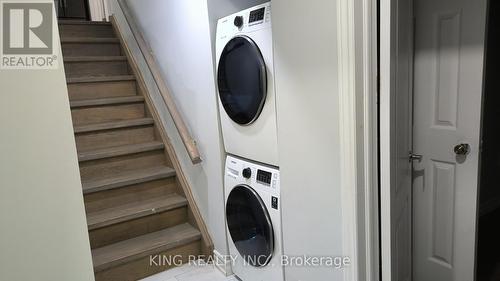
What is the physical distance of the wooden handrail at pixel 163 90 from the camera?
96.3 inches

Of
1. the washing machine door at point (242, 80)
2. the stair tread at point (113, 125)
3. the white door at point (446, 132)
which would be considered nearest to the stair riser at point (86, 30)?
the stair tread at point (113, 125)

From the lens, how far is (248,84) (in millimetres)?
1906

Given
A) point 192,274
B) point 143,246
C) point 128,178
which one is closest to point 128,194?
point 128,178

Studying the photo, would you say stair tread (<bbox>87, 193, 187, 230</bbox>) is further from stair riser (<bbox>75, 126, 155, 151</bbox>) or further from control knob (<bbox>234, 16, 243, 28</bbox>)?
control knob (<bbox>234, 16, 243, 28</bbox>)

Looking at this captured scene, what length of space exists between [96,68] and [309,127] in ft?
8.96

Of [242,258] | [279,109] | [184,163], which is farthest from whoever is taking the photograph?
[184,163]

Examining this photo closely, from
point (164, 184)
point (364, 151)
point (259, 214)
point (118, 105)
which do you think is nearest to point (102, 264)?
point (164, 184)

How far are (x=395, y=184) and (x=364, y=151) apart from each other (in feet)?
0.82

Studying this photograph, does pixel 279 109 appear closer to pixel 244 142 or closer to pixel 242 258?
pixel 244 142

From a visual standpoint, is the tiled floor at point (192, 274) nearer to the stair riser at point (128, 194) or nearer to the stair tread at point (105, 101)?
the stair riser at point (128, 194)

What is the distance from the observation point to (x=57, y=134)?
1.04 metres

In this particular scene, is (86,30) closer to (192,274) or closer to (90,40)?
(90,40)

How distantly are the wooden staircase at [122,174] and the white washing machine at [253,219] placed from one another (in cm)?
49

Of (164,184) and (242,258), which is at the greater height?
(164,184)
